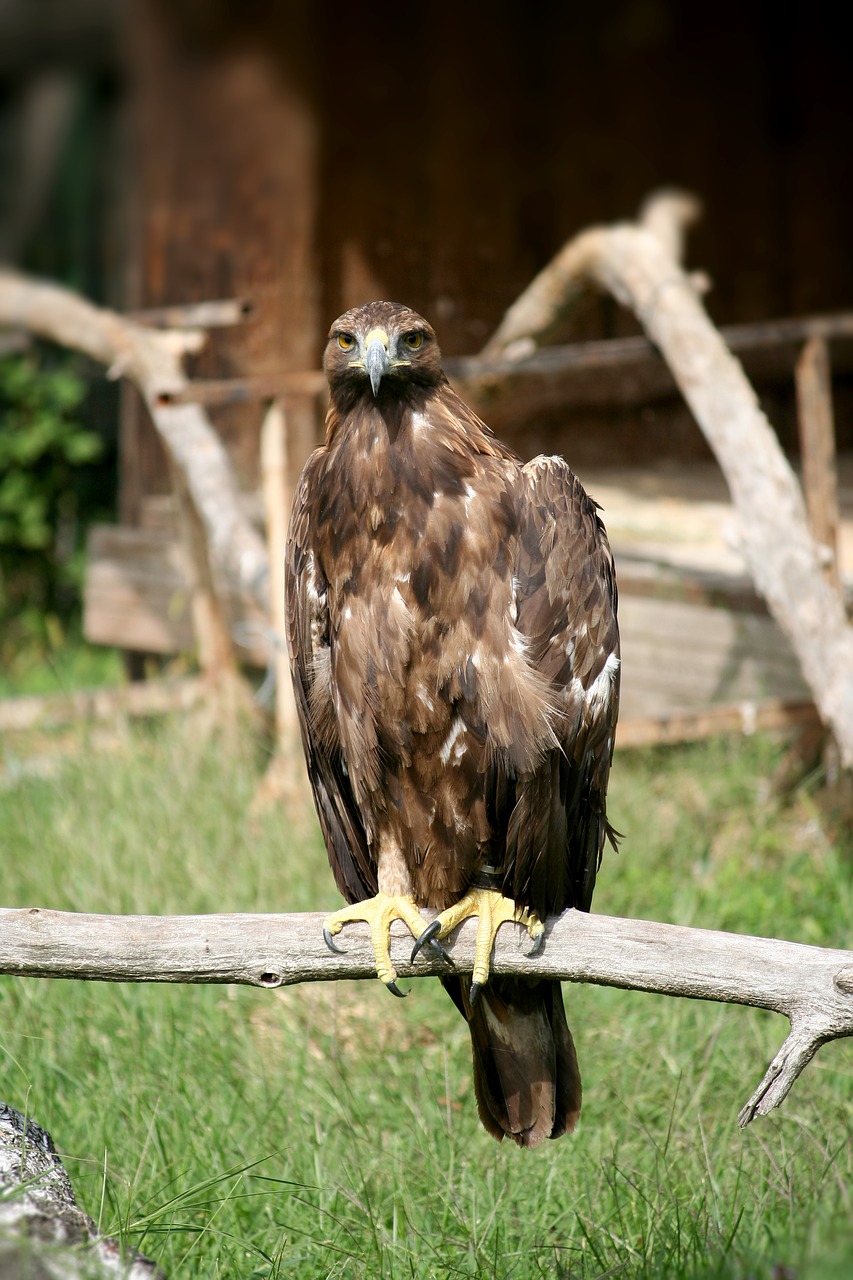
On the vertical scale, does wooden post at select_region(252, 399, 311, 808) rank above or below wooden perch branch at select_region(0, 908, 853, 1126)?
above

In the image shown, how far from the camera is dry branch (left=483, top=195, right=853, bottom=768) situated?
12.9ft

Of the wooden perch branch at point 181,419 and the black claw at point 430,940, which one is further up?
the wooden perch branch at point 181,419

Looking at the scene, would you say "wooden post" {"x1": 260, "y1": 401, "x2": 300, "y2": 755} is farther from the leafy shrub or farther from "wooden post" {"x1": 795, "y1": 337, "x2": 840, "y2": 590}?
the leafy shrub

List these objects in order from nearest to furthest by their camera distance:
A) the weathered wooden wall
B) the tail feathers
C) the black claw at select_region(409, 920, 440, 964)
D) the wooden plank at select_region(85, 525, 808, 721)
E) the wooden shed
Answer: the black claw at select_region(409, 920, 440, 964)
the tail feathers
the wooden plank at select_region(85, 525, 808, 721)
the wooden shed
the weathered wooden wall

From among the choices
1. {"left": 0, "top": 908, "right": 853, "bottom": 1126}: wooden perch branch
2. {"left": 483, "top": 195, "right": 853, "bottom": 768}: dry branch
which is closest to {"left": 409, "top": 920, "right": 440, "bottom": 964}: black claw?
{"left": 0, "top": 908, "right": 853, "bottom": 1126}: wooden perch branch

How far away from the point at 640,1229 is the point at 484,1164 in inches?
22.8

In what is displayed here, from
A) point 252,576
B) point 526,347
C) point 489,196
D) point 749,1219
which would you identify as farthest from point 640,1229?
point 489,196

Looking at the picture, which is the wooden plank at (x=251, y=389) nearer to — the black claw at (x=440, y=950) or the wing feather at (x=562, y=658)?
the wing feather at (x=562, y=658)

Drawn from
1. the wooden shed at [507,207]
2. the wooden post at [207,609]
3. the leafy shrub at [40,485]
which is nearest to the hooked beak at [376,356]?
the wooden shed at [507,207]

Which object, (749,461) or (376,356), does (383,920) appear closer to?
(376,356)

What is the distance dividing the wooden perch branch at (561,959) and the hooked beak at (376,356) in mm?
1029

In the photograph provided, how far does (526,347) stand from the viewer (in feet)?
20.9

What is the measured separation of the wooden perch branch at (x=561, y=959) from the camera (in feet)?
7.15

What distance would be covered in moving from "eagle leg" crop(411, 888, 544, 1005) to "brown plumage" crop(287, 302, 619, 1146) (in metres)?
0.04
